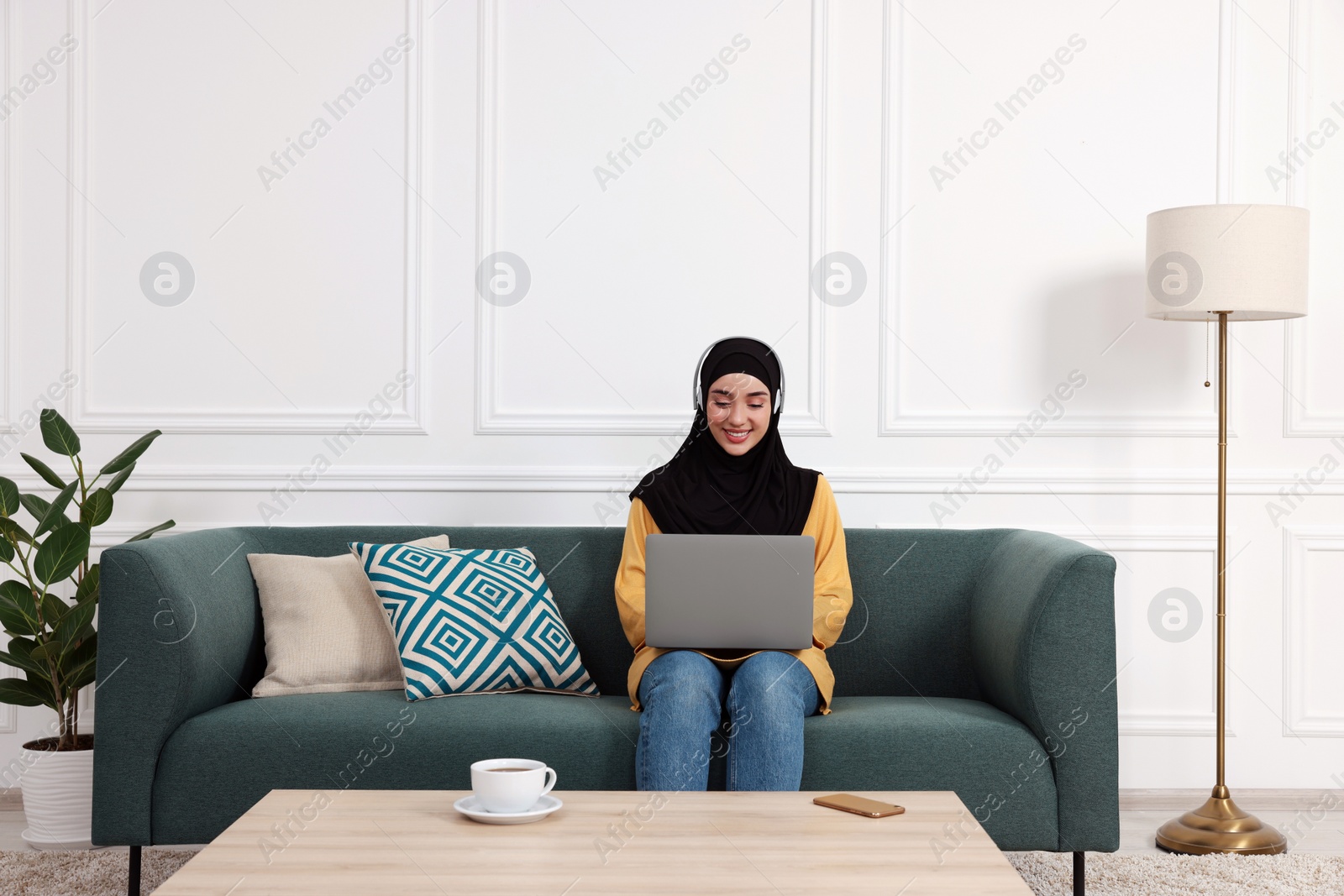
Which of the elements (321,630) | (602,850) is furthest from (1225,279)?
(321,630)

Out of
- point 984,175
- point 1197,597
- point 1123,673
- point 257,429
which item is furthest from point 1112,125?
point 257,429

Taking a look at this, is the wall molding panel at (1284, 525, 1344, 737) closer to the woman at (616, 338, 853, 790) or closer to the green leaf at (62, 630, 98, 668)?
the woman at (616, 338, 853, 790)

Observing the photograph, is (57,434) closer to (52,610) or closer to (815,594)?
(52,610)

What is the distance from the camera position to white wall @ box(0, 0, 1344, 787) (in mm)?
2918

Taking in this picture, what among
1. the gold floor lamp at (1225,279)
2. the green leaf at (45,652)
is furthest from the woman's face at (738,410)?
the green leaf at (45,652)

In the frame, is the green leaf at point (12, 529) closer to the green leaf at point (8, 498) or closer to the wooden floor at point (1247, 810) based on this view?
the green leaf at point (8, 498)

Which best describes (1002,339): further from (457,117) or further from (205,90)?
(205,90)

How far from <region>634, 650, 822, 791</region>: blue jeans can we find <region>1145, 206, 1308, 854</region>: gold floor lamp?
3.98ft

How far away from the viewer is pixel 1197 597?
2.91 meters

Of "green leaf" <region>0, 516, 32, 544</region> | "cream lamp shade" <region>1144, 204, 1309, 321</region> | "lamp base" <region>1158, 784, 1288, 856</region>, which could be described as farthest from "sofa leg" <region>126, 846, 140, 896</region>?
"cream lamp shade" <region>1144, 204, 1309, 321</region>

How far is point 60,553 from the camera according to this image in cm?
237

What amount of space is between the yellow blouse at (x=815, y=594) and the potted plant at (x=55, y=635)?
1.23 m

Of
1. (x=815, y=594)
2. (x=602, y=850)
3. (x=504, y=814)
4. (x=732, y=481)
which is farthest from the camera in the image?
(x=732, y=481)

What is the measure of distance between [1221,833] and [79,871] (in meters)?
2.61
